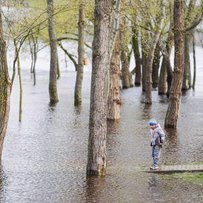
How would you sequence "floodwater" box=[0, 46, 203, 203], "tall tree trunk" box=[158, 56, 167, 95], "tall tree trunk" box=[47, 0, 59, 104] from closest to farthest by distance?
"floodwater" box=[0, 46, 203, 203] < "tall tree trunk" box=[47, 0, 59, 104] < "tall tree trunk" box=[158, 56, 167, 95]

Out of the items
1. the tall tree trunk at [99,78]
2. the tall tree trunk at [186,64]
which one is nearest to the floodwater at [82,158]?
the tall tree trunk at [99,78]

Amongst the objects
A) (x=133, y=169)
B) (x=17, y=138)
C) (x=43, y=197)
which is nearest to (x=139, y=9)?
(x=17, y=138)

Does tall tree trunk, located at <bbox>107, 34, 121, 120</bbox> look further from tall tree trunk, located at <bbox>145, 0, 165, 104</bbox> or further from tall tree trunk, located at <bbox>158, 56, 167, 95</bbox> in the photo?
tall tree trunk, located at <bbox>158, 56, 167, 95</bbox>

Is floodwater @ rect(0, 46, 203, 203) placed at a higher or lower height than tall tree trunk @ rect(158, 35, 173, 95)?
lower

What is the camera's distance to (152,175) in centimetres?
1742

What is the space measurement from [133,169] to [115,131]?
816cm

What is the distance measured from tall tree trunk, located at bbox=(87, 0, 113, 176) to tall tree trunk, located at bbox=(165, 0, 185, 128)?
32.2 ft

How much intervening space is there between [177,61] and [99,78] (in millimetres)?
10595

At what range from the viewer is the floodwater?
15.4 metres

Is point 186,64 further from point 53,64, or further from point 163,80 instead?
point 53,64

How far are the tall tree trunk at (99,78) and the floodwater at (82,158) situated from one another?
2.92 ft

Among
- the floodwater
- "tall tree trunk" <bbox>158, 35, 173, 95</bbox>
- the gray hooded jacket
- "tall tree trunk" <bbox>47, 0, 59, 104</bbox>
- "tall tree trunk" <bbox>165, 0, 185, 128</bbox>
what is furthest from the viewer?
"tall tree trunk" <bbox>158, 35, 173, 95</bbox>

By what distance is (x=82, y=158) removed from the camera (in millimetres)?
20203

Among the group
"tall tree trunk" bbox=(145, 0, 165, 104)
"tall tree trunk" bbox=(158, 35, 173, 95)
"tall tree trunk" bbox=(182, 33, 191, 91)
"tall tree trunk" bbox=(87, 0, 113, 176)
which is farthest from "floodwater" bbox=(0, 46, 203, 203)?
"tall tree trunk" bbox=(182, 33, 191, 91)
